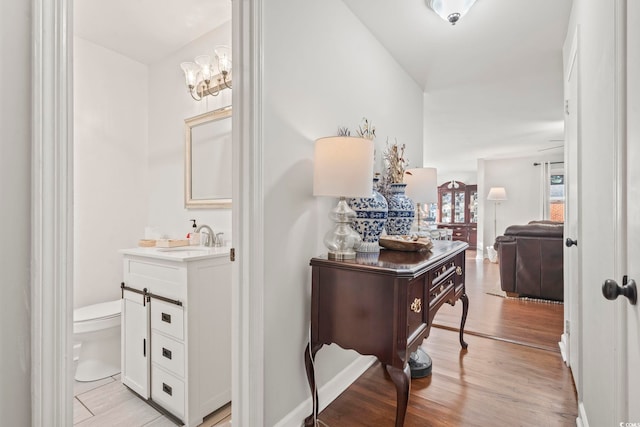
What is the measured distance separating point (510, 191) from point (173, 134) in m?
7.62

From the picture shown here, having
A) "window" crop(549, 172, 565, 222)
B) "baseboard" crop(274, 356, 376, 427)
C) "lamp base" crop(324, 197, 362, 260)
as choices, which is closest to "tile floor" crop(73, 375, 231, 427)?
"baseboard" crop(274, 356, 376, 427)

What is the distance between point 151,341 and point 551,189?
819 centimetres

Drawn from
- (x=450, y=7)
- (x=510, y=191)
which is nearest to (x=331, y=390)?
(x=450, y=7)

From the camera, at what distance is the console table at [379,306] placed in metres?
1.32

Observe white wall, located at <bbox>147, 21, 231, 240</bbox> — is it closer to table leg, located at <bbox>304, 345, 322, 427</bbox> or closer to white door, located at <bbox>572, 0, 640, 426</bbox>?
table leg, located at <bbox>304, 345, 322, 427</bbox>

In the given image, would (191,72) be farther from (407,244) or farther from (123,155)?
(407,244)

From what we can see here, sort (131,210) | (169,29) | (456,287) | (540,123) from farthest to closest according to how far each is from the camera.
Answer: (540,123) → (131,210) → (169,29) → (456,287)

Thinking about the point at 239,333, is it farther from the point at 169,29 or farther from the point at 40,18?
the point at 169,29

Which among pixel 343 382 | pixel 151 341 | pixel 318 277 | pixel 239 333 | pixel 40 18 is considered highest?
pixel 40 18

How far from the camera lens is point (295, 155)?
1588 millimetres

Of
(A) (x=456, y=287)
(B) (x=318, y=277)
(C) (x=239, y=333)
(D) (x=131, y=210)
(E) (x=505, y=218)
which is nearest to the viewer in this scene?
(C) (x=239, y=333)

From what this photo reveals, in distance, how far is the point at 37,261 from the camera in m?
0.76

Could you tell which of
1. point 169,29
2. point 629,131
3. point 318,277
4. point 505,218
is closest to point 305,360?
point 318,277

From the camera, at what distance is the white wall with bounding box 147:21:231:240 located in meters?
2.33
